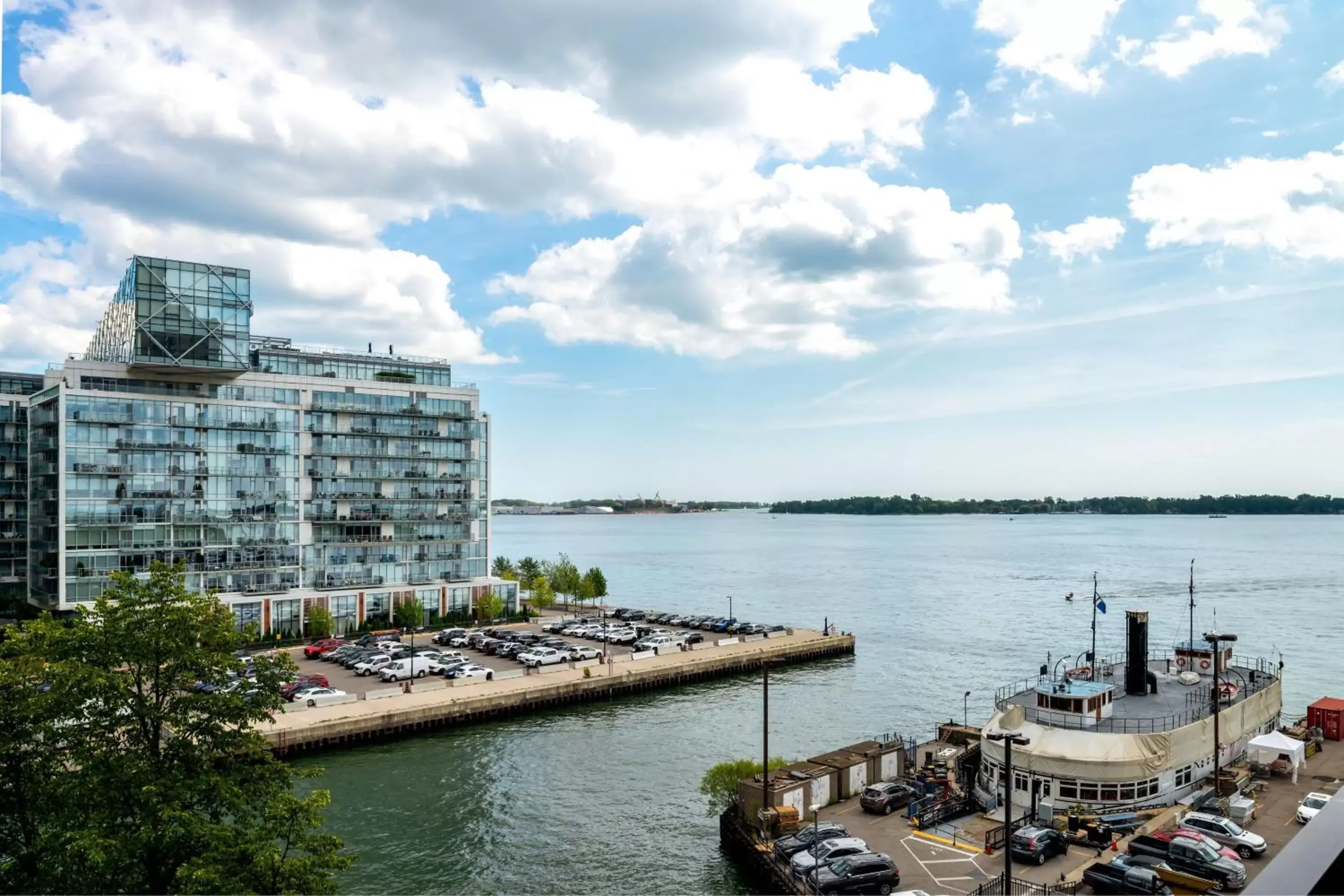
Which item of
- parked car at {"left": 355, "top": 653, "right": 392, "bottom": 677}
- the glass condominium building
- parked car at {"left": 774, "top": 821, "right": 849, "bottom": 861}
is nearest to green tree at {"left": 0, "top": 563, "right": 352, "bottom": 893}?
parked car at {"left": 774, "top": 821, "right": 849, "bottom": 861}

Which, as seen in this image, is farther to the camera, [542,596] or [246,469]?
[542,596]

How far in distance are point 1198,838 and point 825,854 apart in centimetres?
1132

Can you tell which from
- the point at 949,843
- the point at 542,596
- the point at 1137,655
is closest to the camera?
the point at 949,843

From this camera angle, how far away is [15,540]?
3174 inches

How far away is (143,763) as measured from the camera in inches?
754

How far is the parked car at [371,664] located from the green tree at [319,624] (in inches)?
520

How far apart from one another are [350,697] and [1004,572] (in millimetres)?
134655

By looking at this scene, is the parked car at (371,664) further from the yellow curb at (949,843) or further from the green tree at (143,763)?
the green tree at (143,763)

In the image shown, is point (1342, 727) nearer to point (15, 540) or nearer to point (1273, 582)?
point (15, 540)

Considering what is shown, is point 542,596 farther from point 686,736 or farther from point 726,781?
point 726,781

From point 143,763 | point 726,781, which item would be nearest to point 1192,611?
point 726,781

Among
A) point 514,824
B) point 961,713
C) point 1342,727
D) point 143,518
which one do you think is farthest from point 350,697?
point 1342,727

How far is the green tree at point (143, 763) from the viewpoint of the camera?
58.6ft

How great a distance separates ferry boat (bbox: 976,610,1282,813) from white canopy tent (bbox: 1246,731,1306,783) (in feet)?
2.85
